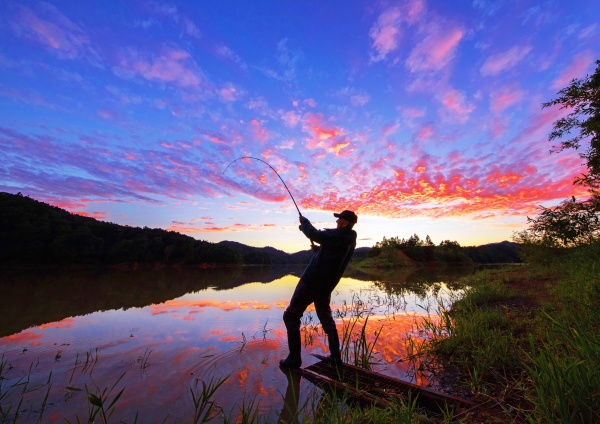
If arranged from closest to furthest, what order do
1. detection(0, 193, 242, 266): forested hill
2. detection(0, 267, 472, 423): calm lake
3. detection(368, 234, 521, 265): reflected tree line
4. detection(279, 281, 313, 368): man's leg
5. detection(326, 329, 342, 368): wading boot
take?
detection(0, 267, 472, 423): calm lake, detection(326, 329, 342, 368): wading boot, detection(279, 281, 313, 368): man's leg, detection(0, 193, 242, 266): forested hill, detection(368, 234, 521, 265): reflected tree line

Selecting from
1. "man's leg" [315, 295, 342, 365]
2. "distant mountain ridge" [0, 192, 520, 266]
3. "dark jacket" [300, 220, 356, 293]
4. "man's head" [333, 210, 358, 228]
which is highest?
"distant mountain ridge" [0, 192, 520, 266]

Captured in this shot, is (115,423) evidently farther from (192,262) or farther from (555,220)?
(192,262)

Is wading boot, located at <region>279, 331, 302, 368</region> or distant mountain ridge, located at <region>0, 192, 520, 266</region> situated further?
distant mountain ridge, located at <region>0, 192, 520, 266</region>

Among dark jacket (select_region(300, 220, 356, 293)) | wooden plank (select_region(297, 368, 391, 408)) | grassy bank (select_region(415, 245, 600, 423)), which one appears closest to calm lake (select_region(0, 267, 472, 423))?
wooden plank (select_region(297, 368, 391, 408))

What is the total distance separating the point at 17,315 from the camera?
8398mm

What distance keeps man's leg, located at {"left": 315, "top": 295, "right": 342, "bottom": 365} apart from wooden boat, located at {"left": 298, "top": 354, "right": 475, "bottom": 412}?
0.49ft

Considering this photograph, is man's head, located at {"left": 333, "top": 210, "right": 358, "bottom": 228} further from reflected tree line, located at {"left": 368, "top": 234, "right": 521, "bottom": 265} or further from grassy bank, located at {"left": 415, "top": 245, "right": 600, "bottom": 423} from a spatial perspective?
reflected tree line, located at {"left": 368, "top": 234, "right": 521, "bottom": 265}

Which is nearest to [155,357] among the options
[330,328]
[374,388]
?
[330,328]

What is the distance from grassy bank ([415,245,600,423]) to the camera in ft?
7.38

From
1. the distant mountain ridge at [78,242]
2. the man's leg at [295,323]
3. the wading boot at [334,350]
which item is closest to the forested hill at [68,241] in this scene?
the distant mountain ridge at [78,242]

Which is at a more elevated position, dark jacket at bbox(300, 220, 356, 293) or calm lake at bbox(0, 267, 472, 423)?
dark jacket at bbox(300, 220, 356, 293)

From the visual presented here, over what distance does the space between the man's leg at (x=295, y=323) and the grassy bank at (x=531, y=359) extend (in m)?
2.18

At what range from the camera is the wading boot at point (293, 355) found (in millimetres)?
4484

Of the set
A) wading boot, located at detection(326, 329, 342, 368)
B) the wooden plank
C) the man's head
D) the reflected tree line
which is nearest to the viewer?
the wooden plank
